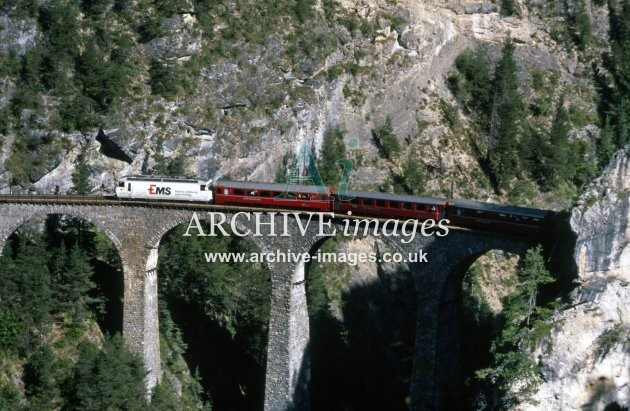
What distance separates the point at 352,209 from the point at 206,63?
93.1ft

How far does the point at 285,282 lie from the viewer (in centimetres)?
5453

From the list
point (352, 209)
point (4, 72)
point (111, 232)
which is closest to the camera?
point (352, 209)

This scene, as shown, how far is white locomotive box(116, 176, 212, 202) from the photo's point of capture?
57.7m

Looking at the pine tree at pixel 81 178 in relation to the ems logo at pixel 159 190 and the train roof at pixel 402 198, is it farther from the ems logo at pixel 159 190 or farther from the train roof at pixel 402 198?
the train roof at pixel 402 198

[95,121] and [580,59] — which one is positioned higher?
[580,59]

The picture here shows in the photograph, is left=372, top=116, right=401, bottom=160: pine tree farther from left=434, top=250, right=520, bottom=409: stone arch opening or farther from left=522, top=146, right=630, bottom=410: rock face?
left=522, top=146, right=630, bottom=410: rock face

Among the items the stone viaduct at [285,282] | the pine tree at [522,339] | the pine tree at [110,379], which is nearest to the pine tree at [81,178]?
the stone viaduct at [285,282]

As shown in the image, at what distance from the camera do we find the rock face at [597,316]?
41.7m

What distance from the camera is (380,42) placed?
3255 inches

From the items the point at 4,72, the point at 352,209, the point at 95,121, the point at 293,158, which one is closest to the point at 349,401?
the point at 352,209

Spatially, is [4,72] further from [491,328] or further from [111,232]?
[491,328]

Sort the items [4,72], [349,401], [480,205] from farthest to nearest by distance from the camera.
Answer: [4,72]
[349,401]
[480,205]

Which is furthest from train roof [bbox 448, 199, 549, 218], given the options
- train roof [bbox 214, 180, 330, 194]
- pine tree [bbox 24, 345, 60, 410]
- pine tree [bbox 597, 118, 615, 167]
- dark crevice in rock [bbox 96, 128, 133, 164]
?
pine tree [bbox 597, 118, 615, 167]

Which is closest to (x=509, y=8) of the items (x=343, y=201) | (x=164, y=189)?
(x=343, y=201)
